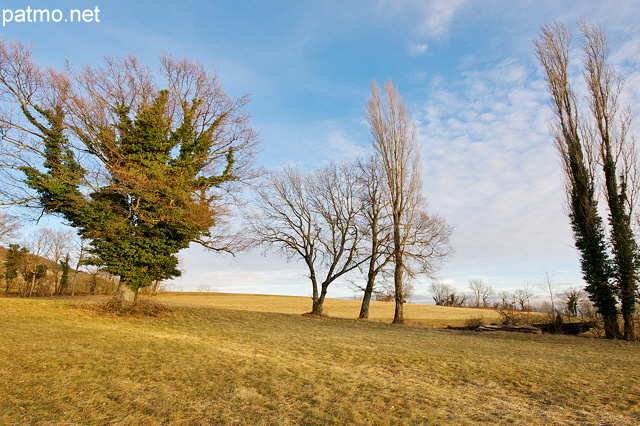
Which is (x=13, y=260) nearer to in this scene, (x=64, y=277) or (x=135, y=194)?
(x=64, y=277)

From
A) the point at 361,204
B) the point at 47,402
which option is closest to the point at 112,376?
the point at 47,402

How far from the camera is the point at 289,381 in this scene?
5.49 metres

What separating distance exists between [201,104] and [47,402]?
16.0 meters

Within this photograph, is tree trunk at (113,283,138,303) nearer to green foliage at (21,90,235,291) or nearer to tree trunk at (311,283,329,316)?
green foliage at (21,90,235,291)

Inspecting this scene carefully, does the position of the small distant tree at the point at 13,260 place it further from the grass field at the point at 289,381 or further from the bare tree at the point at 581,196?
the bare tree at the point at 581,196

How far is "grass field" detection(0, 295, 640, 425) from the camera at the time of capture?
4102mm

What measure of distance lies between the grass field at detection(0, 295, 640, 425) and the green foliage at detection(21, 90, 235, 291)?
5290mm

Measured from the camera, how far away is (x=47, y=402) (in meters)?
4.27

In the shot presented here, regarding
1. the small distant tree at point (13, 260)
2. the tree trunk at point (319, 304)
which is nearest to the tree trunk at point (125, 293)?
the tree trunk at point (319, 304)

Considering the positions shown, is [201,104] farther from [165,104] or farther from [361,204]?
[361,204]

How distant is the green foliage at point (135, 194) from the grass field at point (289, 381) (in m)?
5.29

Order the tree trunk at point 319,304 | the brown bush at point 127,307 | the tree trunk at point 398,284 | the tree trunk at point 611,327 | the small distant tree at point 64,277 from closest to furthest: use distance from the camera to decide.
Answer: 1. the brown bush at point 127,307
2. the tree trunk at point 611,327
3. the tree trunk at point 398,284
4. the tree trunk at point 319,304
5. the small distant tree at point 64,277

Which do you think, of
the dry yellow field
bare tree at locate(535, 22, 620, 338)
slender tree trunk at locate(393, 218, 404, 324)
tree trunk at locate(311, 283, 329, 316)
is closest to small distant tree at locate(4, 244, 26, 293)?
the dry yellow field

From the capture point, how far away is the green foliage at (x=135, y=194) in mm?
13984
